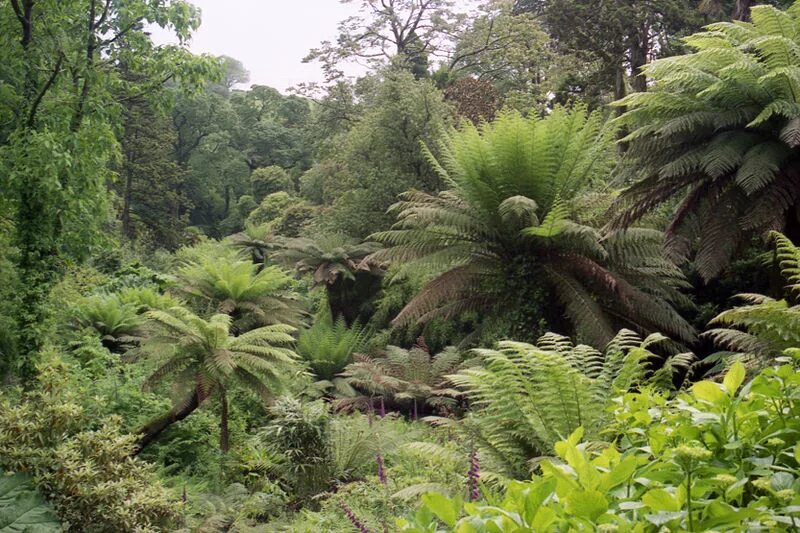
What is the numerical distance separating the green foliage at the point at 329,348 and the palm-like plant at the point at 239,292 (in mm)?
382

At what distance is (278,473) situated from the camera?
5.41 meters

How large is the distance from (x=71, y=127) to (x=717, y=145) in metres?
6.13

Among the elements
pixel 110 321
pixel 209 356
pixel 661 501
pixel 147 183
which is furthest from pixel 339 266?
pixel 147 183

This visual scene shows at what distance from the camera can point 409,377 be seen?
760cm

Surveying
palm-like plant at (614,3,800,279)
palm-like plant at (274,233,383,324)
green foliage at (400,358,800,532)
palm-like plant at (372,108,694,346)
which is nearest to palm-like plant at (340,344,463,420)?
palm-like plant at (274,233,383,324)

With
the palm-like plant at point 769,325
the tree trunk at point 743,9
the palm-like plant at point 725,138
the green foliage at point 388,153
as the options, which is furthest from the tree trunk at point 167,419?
the tree trunk at point 743,9

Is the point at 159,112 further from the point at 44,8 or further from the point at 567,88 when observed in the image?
the point at 567,88

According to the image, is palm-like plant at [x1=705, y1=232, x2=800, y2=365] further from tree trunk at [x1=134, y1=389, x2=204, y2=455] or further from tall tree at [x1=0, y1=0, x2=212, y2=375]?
tall tree at [x1=0, y1=0, x2=212, y2=375]

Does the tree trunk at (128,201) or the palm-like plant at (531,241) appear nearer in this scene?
the palm-like plant at (531,241)

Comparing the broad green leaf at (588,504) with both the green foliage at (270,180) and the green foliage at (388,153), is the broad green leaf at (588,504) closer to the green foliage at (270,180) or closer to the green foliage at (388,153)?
the green foliage at (388,153)

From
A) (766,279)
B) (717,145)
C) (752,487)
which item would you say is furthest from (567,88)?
(752,487)

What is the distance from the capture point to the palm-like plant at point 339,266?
31.9ft

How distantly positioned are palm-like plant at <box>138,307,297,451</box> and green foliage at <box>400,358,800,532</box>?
4824mm

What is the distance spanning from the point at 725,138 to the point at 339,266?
20.9 feet
